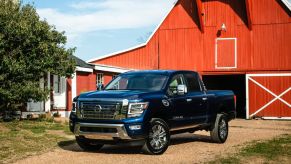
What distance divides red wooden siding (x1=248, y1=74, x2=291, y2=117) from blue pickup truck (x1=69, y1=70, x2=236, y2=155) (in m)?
16.4

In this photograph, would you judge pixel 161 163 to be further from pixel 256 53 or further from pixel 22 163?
pixel 256 53

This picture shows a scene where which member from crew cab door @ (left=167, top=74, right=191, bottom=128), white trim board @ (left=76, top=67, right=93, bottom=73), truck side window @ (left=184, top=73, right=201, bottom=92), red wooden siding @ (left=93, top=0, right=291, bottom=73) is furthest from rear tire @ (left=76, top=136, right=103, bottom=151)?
red wooden siding @ (left=93, top=0, right=291, bottom=73)

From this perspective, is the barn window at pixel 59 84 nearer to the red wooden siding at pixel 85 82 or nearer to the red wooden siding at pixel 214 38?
the red wooden siding at pixel 85 82

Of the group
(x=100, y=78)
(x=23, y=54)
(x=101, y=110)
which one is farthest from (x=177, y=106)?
(x=100, y=78)

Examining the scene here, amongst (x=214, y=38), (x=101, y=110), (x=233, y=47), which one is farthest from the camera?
(x=214, y=38)

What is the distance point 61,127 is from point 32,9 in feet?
17.0

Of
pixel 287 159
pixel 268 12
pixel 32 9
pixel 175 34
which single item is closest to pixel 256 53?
pixel 268 12

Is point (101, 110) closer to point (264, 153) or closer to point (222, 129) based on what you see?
point (264, 153)

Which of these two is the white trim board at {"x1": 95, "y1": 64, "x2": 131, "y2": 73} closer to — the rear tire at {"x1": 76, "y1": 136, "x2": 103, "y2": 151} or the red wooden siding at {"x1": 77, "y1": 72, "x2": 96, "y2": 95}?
the red wooden siding at {"x1": 77, "y1": 72, "x2": 96, "y2": 95}

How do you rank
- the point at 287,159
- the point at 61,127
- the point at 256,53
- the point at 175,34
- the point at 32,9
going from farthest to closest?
the point at 175,34 → the point at 256,53 → the point at 32,9 → the point at 61,127 → the point at 287,159

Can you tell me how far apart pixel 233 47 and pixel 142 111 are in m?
19.9

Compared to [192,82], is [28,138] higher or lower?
lower

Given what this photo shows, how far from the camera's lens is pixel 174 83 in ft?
40.1

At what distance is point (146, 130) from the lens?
418 inches
